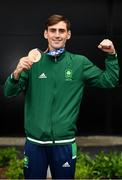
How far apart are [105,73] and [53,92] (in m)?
0.51

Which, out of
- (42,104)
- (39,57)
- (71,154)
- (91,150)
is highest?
(39,57)

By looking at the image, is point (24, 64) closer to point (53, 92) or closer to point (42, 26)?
point (53, 92)

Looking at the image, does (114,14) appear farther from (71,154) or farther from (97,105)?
(71,154)

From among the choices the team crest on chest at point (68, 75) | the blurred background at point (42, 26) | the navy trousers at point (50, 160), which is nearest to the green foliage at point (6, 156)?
the blurred background at point (42, 26)

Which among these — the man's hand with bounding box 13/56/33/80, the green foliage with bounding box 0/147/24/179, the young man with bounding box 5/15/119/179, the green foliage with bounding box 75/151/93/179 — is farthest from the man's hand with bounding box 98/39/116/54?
the green foliage with bounding box 0/147/24/179

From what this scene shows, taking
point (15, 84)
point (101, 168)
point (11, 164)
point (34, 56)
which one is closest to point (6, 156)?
point (11, 164)

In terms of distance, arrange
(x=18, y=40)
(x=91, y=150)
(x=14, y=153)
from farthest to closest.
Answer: (x=18, y=40), (x=91, y=150), (x=14, y=153)

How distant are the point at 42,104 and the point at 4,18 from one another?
6.24m

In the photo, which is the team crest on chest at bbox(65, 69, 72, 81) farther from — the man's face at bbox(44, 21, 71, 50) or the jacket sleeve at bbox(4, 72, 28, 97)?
the jacket sleeve at bbox(4, 72, 28, 97)

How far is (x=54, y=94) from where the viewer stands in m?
5.10

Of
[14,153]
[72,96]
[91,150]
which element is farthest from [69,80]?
[91,150]

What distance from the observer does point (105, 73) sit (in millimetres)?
5230

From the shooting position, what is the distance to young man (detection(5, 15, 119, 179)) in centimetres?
510

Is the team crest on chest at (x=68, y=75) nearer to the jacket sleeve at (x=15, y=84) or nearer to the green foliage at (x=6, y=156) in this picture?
the jacket sleeve at (x=15, y=84)
